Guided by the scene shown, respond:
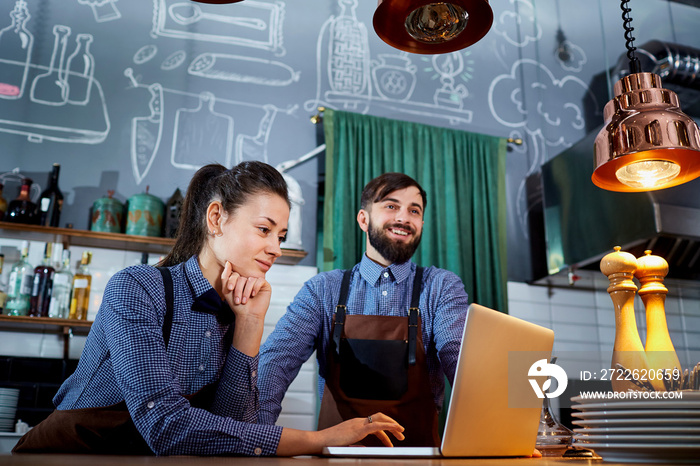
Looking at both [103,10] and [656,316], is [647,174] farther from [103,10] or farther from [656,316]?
[103,10]

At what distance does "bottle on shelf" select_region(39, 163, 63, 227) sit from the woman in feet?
4.88

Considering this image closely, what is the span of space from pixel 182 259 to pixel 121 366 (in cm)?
43

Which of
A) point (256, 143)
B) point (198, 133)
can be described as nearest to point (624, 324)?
point (256, 143)

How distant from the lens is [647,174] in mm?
1690

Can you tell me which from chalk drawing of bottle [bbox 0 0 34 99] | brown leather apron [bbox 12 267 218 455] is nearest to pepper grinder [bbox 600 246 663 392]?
brown leather apron [bbox 12 267 218 455]

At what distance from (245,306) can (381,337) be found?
829mm

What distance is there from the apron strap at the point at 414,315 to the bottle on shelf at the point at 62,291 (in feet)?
5.15

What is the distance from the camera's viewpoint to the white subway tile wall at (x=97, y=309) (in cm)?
283

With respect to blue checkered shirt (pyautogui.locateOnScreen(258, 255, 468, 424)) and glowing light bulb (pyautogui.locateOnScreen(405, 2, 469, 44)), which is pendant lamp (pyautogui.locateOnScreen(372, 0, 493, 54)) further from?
blue checkered shirt (pyautogui.locateOnScreen(258, 255, 468, 424))

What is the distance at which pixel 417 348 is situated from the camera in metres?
2.24

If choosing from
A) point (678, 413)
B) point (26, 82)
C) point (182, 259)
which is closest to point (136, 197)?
point (26, 82)

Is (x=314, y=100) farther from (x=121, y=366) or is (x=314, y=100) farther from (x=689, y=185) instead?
(x=121, y=366)

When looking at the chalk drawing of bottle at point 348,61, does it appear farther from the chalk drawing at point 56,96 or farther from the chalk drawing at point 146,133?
the chalk drawing at point 56,96

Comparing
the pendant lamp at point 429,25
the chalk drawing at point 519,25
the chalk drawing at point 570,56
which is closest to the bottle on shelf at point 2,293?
the pendant lamp at point 429,25
